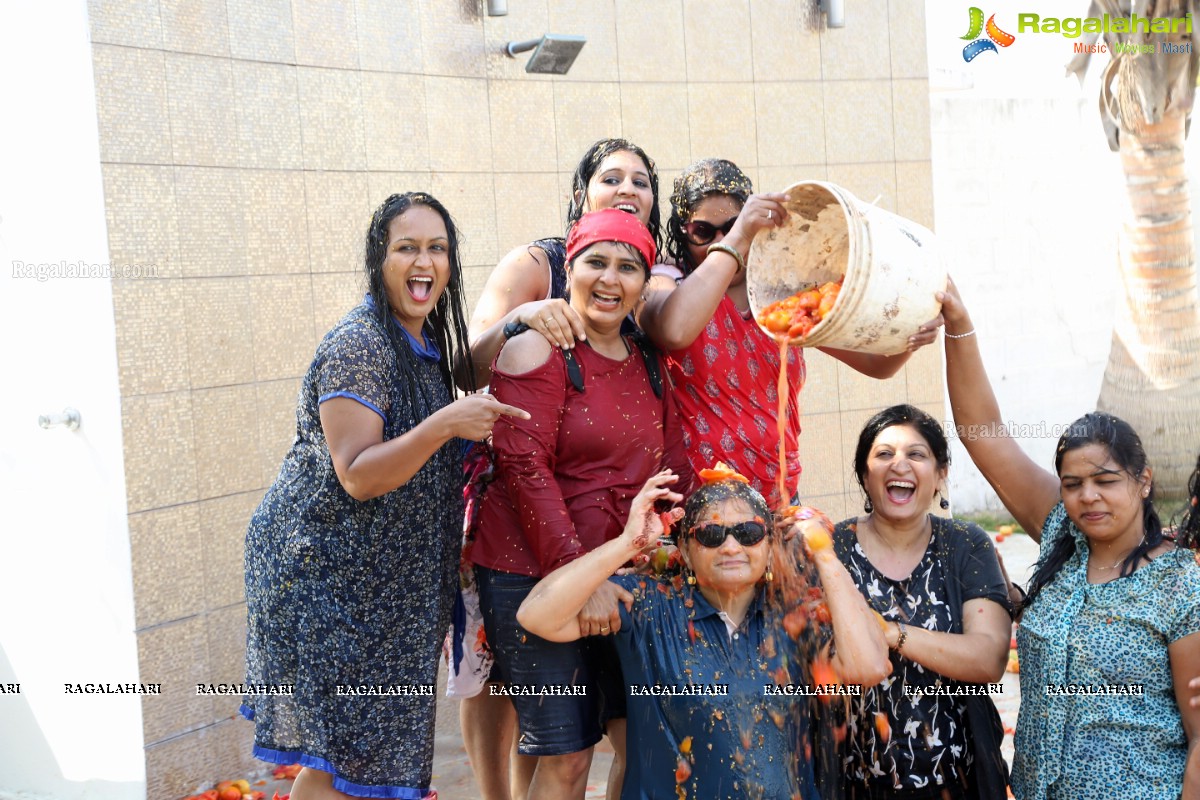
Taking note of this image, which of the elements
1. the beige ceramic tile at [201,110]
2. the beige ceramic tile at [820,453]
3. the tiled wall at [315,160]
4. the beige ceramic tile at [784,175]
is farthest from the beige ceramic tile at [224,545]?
the beige ceramic tile at [784,175]

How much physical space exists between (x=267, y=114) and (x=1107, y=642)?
3.72 meters

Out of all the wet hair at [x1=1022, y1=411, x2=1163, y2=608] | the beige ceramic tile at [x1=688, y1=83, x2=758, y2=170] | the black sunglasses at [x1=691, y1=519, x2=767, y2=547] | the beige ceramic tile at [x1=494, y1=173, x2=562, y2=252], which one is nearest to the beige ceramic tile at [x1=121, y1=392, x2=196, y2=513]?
the beige ceramic tile at [x1=494, y1=173, x2=562, y2=252]

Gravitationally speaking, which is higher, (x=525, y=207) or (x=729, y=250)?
(x=525, y=207)

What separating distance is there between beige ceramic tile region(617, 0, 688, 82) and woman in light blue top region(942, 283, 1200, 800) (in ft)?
11.0

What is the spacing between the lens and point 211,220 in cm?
462

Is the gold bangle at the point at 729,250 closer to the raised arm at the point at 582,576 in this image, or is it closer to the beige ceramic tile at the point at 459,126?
the raised arm at the point at 582,576

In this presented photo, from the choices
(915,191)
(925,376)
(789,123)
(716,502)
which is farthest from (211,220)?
(925,376)

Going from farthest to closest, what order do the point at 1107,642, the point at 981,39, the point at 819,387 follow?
the point at 981,39
the point at 819,387
the point at 1107,642

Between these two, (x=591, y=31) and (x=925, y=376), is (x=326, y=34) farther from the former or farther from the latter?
(x=925, y=376)

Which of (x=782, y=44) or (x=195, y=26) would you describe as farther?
(x=782, y=44)

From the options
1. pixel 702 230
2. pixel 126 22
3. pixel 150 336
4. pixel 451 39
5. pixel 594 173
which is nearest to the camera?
pixel 702 230

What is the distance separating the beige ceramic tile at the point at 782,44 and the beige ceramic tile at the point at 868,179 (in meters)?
0.51

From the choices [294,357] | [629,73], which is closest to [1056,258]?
[629,73]

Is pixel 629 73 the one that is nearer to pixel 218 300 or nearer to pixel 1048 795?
pixel 218 300
